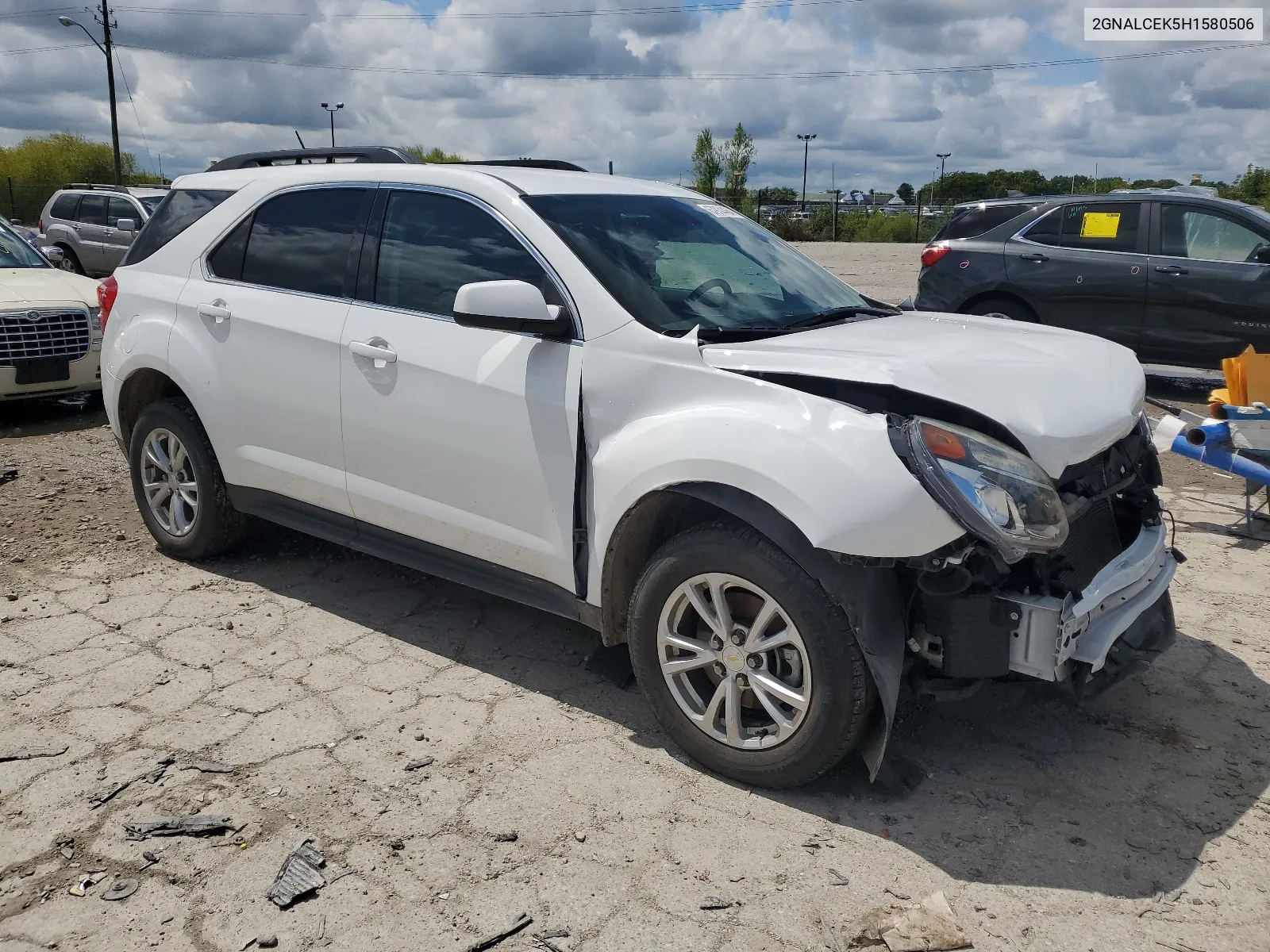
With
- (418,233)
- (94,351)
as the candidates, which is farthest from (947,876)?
(94,351)

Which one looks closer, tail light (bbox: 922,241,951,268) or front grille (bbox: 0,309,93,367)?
front grille (bbox: 0,309,93,367)

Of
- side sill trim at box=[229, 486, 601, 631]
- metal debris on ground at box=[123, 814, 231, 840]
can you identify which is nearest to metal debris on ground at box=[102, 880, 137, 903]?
metal debris on ground at box=[123, 814, 231, 840]

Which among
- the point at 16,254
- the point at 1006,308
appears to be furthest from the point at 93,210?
the point at 1006,308

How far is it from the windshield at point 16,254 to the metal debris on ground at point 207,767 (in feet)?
24.8

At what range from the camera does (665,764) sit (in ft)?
11.1

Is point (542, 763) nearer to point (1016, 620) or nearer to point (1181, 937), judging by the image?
point (1016, 620)

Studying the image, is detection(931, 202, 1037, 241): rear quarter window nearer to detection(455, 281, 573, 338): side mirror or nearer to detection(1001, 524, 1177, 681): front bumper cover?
detection(1001, 524, 1177, 681): front bumper cover

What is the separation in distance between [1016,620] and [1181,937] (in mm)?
845

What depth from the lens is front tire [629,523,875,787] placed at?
2.94 metres

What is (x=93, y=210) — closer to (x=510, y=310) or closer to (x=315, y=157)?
(x=315, y=157)

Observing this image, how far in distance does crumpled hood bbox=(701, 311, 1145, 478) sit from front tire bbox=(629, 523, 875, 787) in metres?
0.57

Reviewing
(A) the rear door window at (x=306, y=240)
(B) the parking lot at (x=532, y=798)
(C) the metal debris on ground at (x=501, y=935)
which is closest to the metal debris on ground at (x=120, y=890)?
(B) the parking lot at (x=532, y=798)

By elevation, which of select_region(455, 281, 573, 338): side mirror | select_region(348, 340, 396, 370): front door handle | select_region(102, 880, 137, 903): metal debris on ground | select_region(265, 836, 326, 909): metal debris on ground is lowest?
select_region(102, 880, 137, 903): metal debris on ground

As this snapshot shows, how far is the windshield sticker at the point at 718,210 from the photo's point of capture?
4.41 meters
